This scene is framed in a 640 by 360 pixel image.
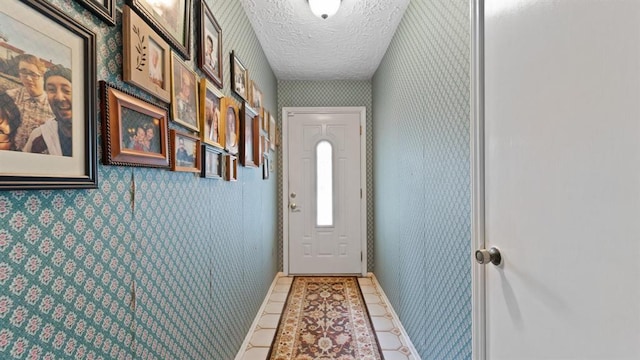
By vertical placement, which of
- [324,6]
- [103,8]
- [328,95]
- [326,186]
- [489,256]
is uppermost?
[324,6]

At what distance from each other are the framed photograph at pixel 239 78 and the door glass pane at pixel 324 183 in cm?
168

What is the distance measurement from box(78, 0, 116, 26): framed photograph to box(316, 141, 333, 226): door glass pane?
3047 millimetres

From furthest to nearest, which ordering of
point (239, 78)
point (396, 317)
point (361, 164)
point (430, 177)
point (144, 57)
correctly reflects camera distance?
point (361, 164) < point (396, 317) < point (239, 78) < point (430, 177) < point (144, 57)

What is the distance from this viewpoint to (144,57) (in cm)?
100

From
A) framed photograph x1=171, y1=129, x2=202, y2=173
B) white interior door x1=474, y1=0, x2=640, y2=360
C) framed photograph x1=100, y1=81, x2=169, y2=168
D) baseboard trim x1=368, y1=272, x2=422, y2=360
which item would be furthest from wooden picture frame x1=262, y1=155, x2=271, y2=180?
white interior door x1=474, y1=0, x2=640, y2=360

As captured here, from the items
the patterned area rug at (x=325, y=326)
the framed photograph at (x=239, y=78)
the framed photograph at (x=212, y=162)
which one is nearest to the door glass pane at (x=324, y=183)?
the patterned area rug at (x=325, y=326)

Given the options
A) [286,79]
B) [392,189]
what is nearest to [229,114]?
[392,189]

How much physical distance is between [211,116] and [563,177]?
1.40 meters

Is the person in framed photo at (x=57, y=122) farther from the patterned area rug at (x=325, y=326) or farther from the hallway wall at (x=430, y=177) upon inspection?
the patterned area rug at (x=325, y=326)

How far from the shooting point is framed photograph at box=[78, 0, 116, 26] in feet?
2.55

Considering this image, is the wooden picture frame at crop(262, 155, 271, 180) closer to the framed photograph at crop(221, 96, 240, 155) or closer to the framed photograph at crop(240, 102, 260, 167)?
the framed photograph at crop(240, 102, 260, 167)

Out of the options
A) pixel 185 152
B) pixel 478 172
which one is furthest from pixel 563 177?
pixel 185 152

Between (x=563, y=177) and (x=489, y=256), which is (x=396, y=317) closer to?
(x=489, y=256)

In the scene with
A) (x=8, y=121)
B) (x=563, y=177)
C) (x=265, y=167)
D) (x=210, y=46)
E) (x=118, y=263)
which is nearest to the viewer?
(x=8, y=121)
